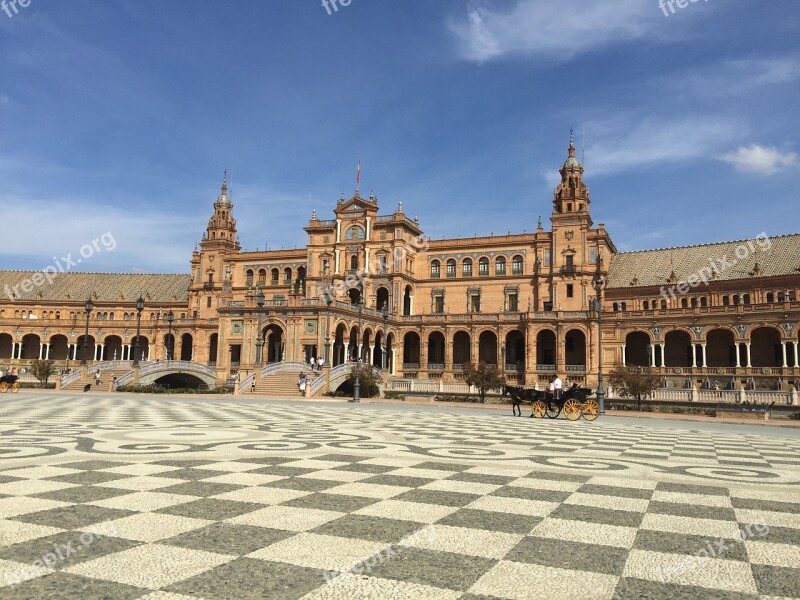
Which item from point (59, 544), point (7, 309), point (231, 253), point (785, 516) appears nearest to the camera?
point (59, 544)

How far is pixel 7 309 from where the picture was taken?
83.4 m

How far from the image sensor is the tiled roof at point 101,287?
8481 cm

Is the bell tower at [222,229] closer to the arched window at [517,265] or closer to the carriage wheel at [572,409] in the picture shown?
the arched window at [517,265]

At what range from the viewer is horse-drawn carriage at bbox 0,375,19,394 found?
36562mm

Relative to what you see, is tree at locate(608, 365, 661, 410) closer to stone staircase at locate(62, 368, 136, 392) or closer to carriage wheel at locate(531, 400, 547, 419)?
carriage wheel at locate(531, 400, 547, 419)

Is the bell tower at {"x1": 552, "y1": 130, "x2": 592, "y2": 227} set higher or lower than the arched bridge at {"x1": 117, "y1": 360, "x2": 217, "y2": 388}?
higher

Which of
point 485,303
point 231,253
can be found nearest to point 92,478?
point 485,303

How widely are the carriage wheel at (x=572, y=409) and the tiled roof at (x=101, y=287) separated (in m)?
70.3

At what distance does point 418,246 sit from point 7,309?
187 feet

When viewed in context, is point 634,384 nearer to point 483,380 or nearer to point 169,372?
point 483,380

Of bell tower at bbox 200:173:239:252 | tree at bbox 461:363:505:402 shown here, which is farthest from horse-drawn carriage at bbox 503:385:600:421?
bell tower at bbox 200:173:239:252

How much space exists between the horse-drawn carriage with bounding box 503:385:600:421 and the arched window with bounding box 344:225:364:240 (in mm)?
44611

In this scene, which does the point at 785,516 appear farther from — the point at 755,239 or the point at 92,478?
the point at 755,239

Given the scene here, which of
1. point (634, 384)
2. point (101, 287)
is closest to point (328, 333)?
point (634, 384)
